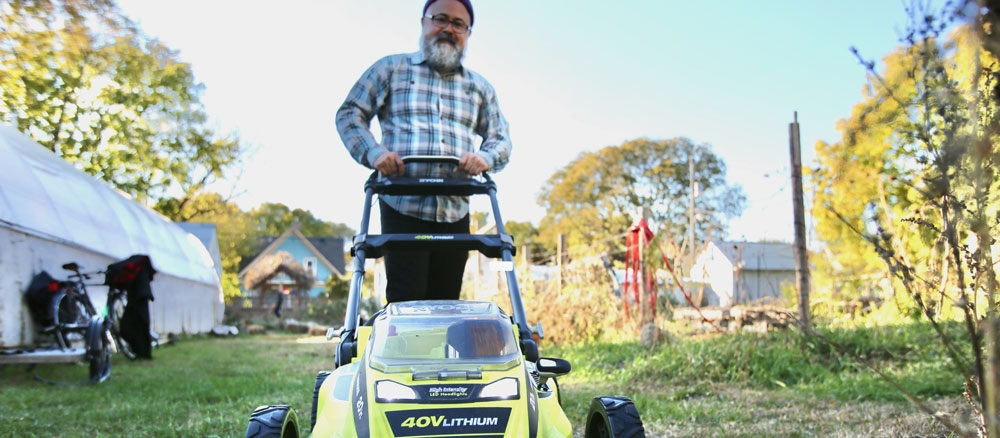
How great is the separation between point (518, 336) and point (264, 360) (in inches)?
305

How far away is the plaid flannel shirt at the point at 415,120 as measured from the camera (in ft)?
11.2

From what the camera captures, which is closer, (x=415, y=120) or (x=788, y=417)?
(x=415, y=120)

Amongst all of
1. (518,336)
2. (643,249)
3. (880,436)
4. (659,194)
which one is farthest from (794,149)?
(659,194)

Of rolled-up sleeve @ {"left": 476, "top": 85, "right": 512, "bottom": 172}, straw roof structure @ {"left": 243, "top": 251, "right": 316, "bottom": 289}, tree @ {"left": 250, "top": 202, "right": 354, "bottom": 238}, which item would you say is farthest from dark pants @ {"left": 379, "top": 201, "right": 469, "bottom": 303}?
tree @ {"left": 250, "top": 202, "right": 354, "bottom": 238}

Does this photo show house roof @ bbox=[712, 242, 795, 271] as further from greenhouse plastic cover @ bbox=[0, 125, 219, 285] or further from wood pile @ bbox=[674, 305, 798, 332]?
greenhouse plastic cover @ bbox=[0, 125, 219, 285]

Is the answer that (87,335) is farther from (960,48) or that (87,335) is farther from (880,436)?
(960,48)

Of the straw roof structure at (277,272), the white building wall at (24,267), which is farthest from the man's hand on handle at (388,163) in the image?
the straw roof structure at (277,272)

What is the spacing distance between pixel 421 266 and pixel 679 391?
265 centimetres

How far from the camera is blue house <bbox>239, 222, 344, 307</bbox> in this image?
36000 mm

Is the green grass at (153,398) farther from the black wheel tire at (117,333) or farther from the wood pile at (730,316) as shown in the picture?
the wood pile at (730,316)

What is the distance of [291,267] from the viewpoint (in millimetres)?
36594

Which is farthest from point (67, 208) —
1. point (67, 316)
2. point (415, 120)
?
point (415, 120)

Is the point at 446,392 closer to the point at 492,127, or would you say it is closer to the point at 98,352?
→ the point at 492,127

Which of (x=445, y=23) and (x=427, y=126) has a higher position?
(x=445, y=23)
